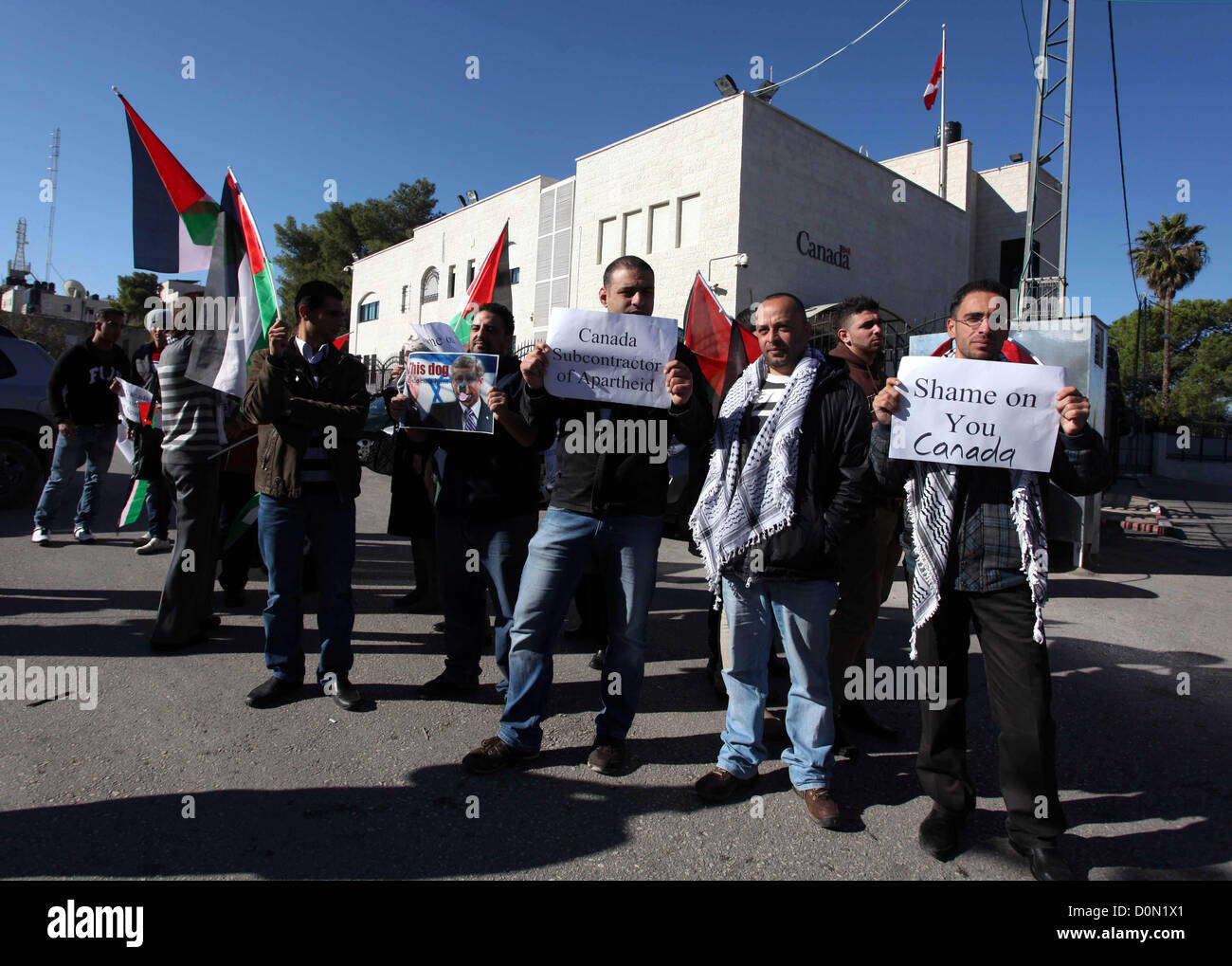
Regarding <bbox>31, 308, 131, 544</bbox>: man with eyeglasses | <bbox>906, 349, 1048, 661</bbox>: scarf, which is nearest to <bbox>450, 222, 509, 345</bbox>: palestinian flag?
<bbox>906, 349, 1048, 661</bbox>: scarf

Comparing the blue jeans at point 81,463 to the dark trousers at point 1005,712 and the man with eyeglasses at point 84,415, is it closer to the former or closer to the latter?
the man with eyeglasses at point 84,415

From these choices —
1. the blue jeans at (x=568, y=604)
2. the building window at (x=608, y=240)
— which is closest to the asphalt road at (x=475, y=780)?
the blue jeans at (x=568, y=604)

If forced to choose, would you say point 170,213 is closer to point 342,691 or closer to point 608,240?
point 342,691

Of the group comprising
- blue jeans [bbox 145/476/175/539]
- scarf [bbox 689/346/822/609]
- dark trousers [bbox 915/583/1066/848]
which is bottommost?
dark trousers [bbox 915/583/1066/848]

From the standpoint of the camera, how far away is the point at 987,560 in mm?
2699

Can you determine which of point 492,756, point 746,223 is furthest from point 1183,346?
point 492,756

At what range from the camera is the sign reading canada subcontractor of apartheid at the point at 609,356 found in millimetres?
3182

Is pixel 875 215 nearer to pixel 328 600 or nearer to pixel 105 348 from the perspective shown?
pixel 105 348

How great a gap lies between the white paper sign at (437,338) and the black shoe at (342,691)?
1789 mm

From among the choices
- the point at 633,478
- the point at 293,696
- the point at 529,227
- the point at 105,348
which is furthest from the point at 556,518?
the point at 529,227

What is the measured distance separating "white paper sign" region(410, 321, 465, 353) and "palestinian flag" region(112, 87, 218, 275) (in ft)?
5.35

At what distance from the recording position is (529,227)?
29.3 metres

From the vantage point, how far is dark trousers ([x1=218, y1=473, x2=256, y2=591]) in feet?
18.0

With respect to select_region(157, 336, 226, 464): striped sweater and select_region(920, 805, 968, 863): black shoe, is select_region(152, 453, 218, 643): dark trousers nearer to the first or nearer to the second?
select_region(157, 336, 226, 464): striped sweater
